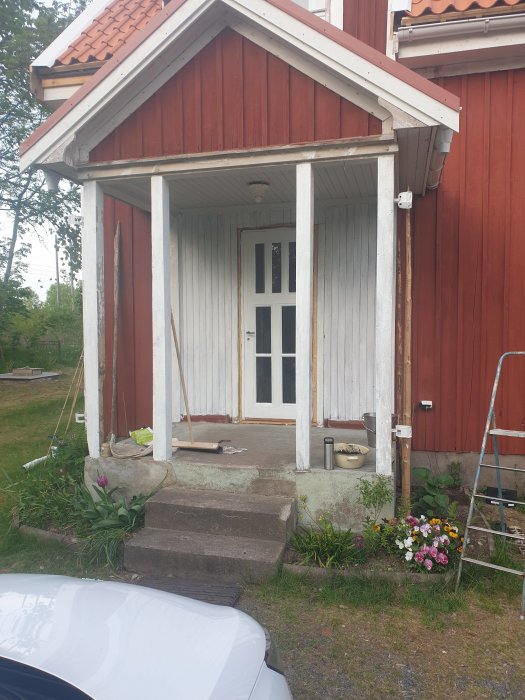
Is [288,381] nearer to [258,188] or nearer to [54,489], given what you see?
[258,188]

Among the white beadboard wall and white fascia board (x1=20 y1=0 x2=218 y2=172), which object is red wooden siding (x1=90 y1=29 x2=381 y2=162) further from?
the white beadboard wall

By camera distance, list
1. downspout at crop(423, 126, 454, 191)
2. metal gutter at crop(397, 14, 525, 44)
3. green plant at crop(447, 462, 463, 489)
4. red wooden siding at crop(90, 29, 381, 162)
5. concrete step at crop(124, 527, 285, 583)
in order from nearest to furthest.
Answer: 1. concrete step at crop(124, 527, 285, 583)
2. downspout at crop(423, 126, 454, 191)
3. red wooden siding at crop(90, 29, 381, 162)
4. metal gutter at crop(397, 14, 525, 44)
5. green plant at crop(447, 462, 463, 489)

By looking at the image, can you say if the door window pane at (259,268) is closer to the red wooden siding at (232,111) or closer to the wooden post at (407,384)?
the red wooden siding at (232,111)

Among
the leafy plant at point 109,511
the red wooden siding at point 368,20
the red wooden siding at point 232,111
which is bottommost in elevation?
the leafy plant at point 109,511

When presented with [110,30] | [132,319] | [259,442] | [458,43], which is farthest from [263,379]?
[110,30]

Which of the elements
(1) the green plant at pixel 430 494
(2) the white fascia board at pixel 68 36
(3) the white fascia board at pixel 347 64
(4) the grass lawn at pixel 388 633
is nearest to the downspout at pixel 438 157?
(3) the white fascia board at pixel 347 64

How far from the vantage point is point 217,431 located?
594 centimetres

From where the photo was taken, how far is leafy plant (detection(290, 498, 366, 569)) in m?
3.85

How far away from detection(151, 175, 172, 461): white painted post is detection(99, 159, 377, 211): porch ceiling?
0.91ft

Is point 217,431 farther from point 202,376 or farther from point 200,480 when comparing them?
point 200,480

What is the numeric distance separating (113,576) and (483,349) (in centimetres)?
418

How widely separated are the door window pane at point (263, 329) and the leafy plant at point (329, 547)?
2.81 meters

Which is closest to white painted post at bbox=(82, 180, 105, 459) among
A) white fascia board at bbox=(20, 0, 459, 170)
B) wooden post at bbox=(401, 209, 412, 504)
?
white fascia board at bbox=(20, 0, 459, 170)

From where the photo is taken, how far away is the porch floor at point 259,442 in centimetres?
459
